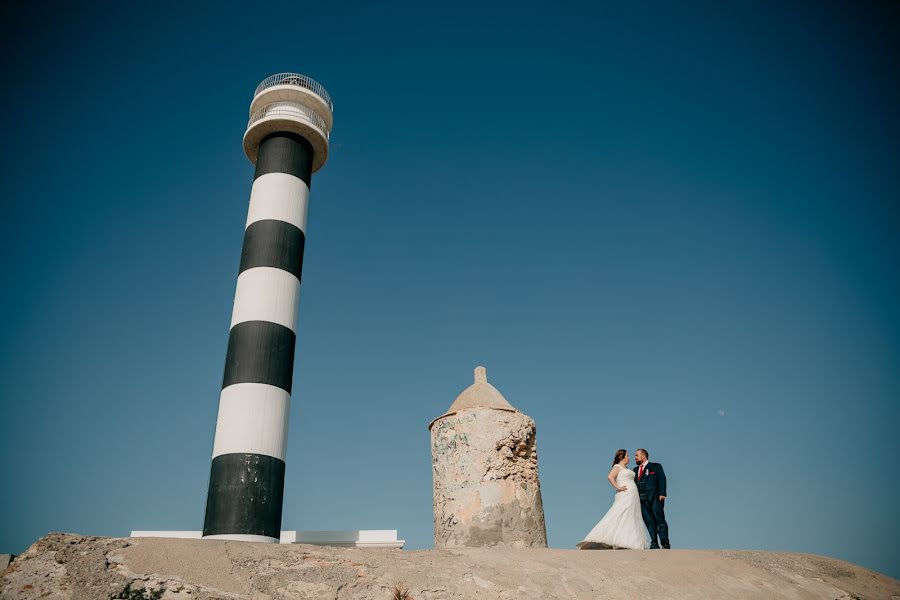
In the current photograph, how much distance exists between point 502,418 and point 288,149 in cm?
921

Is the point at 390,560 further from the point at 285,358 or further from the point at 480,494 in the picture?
the point at 285,358

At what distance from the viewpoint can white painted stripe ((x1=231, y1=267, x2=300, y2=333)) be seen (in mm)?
12445

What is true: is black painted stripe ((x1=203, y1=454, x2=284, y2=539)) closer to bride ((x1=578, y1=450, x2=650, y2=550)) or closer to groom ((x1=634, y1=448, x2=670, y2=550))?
bride ((x1=578, y1=450, x2=650, y2=550))

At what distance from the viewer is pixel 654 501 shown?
30.0 ft

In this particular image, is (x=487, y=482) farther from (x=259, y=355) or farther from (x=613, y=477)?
(x=259, y=355)

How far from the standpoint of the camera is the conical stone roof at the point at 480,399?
9133 mm

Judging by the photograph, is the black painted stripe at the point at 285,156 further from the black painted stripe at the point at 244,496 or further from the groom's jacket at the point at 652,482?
the groom's jacket at the point at 652,482

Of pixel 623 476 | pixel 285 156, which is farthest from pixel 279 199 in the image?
pixel 623 476

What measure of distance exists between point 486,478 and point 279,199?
8.31 metres

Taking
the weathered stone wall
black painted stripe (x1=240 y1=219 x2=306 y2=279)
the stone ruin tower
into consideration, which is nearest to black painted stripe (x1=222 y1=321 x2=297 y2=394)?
black painted stripe (x1=240 y1=219 x2=306 y2=279)

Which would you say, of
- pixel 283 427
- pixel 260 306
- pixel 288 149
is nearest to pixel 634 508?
pixel 283 427

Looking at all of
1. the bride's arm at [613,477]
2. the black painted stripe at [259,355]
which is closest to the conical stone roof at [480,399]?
the bride's arm at [613,477]

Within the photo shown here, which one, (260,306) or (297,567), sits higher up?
→ (260,306)

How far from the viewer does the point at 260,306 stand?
12.5 metres
